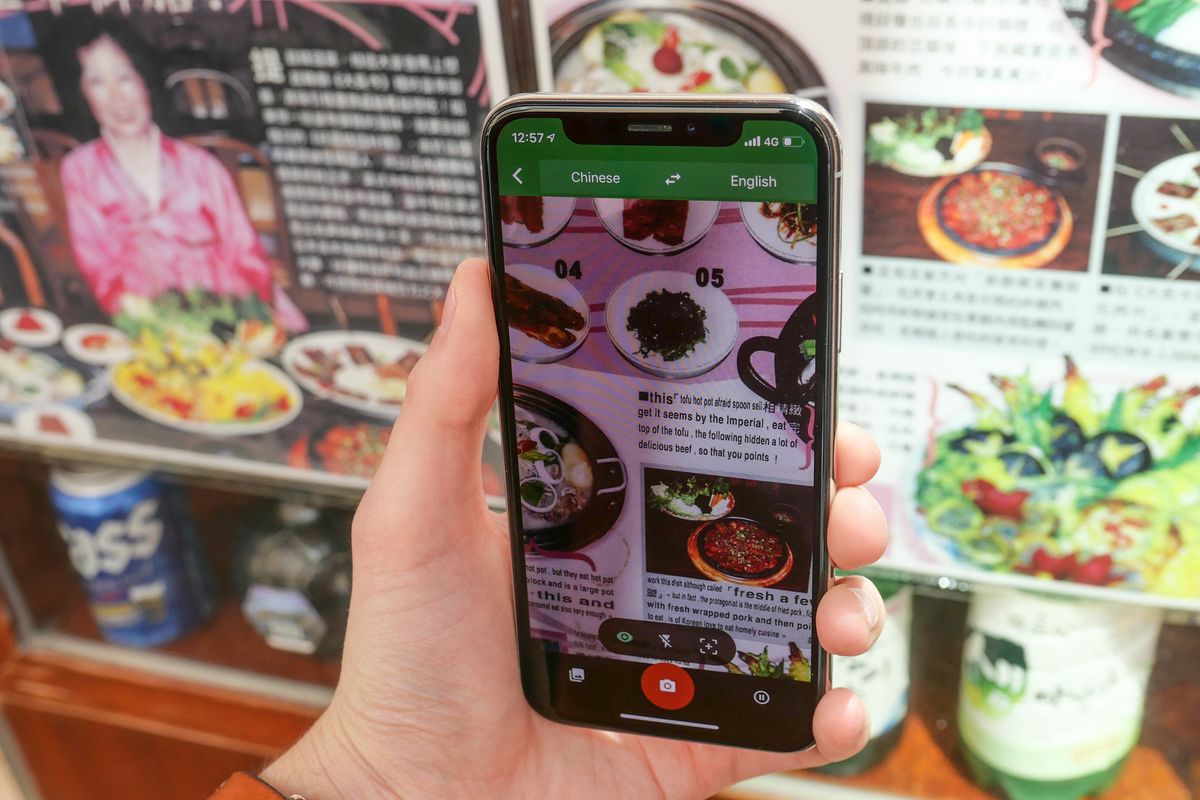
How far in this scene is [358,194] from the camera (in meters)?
0.82

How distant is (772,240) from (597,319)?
0.10 m

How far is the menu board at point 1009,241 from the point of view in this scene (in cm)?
62

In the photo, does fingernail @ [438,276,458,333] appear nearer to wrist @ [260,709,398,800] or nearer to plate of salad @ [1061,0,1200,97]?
wrist @ [260,709,398,800]

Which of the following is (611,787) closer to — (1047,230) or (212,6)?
(1047,230)

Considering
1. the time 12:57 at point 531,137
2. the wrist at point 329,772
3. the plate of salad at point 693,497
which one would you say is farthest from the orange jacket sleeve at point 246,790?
the time 12:57 at point 531,137

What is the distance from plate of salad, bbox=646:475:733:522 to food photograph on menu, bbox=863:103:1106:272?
0.76 feet

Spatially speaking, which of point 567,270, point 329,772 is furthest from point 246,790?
point 567,270

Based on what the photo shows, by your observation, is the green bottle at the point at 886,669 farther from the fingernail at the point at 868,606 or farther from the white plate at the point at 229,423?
the white plate at the point at 229,423

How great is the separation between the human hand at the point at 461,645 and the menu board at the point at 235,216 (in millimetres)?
250

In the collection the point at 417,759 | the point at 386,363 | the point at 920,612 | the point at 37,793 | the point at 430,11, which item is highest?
the point at 430,11

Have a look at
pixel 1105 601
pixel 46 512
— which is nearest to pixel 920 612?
pixel 1105 601

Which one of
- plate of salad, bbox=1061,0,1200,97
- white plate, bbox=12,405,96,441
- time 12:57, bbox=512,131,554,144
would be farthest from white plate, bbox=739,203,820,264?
white plate, bbox=12,405,96,441

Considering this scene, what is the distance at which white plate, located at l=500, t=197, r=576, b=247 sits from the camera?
1.78 ft

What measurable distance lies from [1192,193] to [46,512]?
118cm
